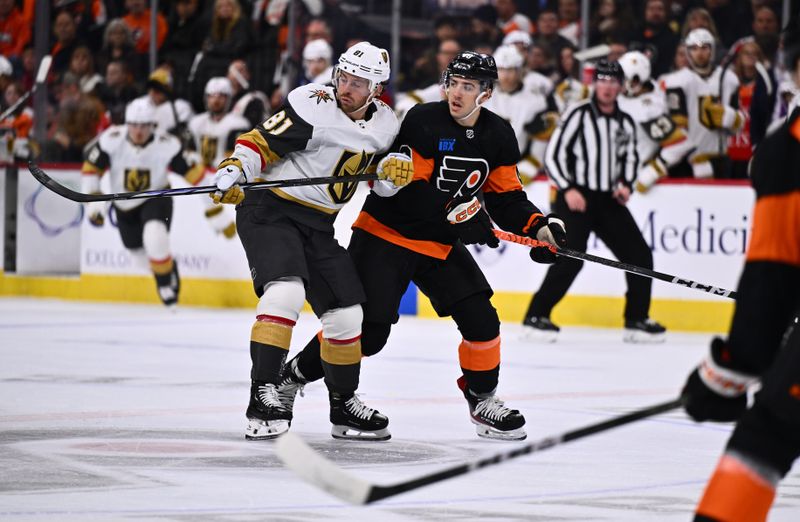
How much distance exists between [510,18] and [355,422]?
637cm

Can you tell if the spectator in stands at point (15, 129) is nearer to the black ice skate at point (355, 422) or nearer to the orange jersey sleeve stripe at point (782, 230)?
the black ice skate at point (355, 422)

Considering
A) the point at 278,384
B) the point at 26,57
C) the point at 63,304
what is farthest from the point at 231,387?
the point at 26,57

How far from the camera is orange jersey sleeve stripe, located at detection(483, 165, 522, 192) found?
539 cm

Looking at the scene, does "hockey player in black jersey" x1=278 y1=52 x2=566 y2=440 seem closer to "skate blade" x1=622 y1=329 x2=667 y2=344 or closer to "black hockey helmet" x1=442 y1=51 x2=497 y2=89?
"black hockey helmet" x1=442 y1=51 x2=497 y2=89

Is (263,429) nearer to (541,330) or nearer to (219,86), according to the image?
(541,330)

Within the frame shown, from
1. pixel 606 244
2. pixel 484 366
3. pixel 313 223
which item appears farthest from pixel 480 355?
pixel 606 244

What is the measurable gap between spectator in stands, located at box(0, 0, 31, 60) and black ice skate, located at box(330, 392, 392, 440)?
8940 mm

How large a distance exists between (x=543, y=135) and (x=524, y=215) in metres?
5.17

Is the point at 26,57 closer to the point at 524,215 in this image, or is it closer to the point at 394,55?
the point at 394,55

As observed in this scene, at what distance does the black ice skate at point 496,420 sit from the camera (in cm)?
520

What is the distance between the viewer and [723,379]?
102 inches


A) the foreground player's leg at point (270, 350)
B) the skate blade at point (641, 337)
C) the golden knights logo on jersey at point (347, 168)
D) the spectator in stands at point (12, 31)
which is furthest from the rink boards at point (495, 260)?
the foreground player's leg at point (270, 350)

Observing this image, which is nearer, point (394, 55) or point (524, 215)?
point (524, 215)

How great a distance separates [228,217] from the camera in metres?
11.2
